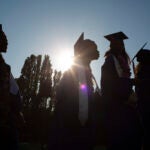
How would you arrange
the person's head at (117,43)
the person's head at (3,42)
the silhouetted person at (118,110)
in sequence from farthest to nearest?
the person's head at (117,43), the person's head at (3,42), the silhouetted person at (118,110)

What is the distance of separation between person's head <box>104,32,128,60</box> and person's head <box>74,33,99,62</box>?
32 centimetres

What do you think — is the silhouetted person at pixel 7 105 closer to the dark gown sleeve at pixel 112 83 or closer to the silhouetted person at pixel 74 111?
the silhouetted person at pixel 74 111

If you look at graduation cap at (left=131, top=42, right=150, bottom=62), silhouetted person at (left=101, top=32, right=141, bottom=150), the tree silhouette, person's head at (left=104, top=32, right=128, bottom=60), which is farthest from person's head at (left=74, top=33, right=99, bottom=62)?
the tree silhouette

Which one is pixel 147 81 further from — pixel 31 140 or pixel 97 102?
pixel 31 140

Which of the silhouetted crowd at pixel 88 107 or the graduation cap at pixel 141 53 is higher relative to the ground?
the graduation cap at pixel 141 53

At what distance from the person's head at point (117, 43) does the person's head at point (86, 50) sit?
0.32 meters

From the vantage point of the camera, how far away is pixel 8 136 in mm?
3637

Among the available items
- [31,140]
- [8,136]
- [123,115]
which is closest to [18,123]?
[8,136]

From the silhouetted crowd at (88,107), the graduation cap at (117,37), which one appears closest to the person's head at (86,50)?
the silhouetted crowd at (88,107)

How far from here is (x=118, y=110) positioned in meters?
3.96

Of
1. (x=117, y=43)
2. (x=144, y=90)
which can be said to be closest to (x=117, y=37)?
(x=117, y=43)

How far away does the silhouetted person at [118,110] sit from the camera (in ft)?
12.7

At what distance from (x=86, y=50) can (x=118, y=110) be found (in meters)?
1.07

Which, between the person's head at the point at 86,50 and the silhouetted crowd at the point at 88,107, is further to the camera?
the person's head at the point at 86,50
